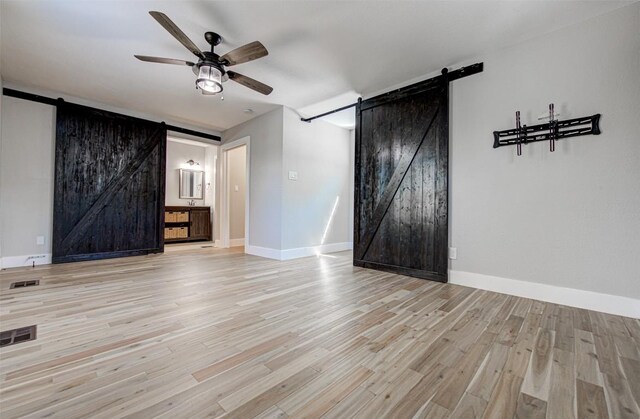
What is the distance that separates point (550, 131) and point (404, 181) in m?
1.45

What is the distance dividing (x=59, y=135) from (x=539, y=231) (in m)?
6.26

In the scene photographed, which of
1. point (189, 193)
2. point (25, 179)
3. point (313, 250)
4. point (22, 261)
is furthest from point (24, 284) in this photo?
point (189, 193)

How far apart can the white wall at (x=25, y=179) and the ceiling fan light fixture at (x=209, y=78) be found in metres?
3.02

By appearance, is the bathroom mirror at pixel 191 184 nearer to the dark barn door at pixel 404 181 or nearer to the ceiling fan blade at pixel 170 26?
the dark barn door at pixel 404 181

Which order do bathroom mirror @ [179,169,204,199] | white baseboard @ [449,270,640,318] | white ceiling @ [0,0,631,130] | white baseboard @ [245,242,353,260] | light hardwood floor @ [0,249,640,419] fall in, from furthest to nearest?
bathroom mirror @ [179,169,204,199], white baseboard @ [245,242,353,260], white ceiling @ [0,0,631,130], white baseboard @ [449,270,640,318], light hardwood floor @ [0,249,640,419]

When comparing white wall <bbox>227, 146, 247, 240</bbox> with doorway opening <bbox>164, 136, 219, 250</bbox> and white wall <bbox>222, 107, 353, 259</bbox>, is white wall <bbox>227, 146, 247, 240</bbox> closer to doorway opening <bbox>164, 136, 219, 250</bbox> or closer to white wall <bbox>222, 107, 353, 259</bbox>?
doorway opening <bbox>164, 136, 219, 250</bbox>

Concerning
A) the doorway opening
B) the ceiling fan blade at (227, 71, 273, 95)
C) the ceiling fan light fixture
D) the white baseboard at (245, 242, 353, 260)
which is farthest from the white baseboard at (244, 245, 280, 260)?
the ceiling fan light fixture

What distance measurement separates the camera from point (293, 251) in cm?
451

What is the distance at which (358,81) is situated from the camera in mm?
3480

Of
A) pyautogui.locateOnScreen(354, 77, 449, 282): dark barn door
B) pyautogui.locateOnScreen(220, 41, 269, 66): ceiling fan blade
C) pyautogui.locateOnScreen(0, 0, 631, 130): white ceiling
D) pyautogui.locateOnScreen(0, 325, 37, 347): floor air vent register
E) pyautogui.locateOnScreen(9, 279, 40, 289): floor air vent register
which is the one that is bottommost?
pyautogui.locateOnScreen(0, 325, 37, 347): floor air vent register

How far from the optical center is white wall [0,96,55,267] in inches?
141

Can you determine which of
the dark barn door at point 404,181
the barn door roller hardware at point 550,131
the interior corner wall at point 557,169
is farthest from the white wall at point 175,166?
the barn door roller hardware at point 550,131

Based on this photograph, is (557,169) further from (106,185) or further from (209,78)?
(106,185)

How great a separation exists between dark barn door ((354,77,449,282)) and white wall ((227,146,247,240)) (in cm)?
330
